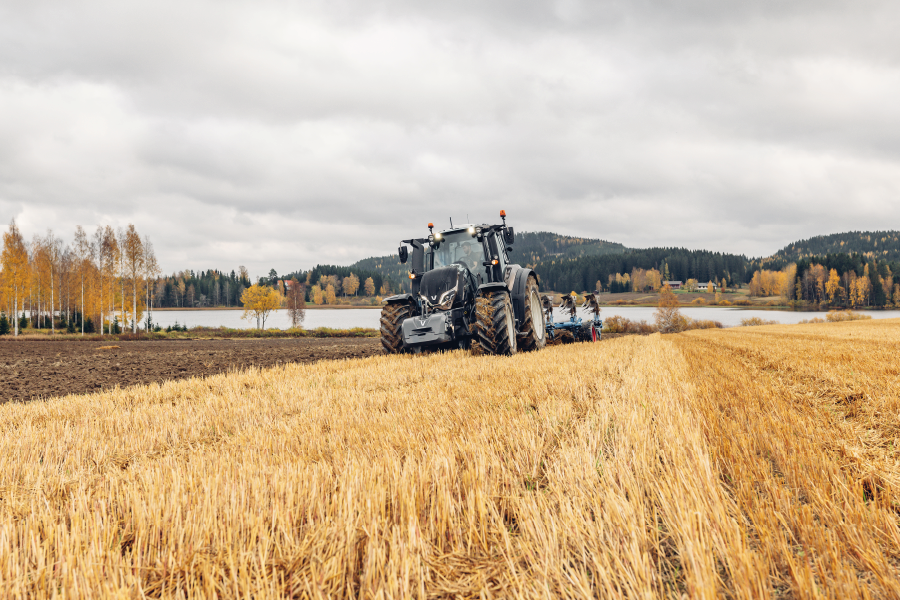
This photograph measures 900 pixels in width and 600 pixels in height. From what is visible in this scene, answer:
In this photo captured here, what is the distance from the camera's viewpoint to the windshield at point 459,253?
465 inches

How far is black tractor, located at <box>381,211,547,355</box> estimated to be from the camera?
1013cm

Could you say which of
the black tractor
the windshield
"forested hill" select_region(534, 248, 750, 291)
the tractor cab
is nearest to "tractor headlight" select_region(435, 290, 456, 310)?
the black tractor

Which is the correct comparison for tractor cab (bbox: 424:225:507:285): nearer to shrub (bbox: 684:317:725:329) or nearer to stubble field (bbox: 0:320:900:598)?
stubble field (bbox: 0:320:900:598)

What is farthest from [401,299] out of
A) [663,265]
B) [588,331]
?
[663,265]

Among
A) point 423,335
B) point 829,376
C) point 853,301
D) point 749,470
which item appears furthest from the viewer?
point 853,301

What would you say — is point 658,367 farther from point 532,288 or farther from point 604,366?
point 532,288

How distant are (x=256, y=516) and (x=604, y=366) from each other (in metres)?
6.03

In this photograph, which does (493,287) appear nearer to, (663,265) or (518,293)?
(518,293)

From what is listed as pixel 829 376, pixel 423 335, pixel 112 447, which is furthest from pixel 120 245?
pixel 829 376

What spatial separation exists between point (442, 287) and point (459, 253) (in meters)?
1.75

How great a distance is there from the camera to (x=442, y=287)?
34.9ft

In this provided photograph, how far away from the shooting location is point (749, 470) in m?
2.48

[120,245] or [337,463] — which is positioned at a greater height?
[120,245]

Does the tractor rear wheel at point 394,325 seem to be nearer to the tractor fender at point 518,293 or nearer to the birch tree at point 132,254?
the tractor fender at point 518,293
